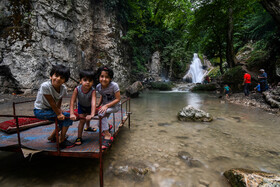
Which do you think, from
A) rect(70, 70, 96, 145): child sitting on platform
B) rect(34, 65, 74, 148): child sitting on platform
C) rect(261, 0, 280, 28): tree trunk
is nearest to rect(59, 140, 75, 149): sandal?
rect(34, 65, 74, 148): child sitting on platform

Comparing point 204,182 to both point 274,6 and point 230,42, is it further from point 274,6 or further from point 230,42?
point 230,42

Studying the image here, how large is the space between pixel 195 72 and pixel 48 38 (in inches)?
1064

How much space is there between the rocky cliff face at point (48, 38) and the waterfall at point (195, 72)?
61.6 ft

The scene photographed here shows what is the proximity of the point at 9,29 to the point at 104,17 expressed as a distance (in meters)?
9.11

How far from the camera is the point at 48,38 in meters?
12.0

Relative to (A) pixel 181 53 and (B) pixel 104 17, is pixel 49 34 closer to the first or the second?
(B) pixel 104 17

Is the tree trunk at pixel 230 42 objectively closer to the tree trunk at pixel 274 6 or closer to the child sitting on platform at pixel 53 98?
the tree trunk at pixel 274 6

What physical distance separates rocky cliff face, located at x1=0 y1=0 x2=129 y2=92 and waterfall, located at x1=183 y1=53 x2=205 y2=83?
1878cm

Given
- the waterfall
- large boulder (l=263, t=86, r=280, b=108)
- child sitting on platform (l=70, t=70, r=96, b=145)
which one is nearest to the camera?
child sitting on platform (l=70, t=70, r=96, b=145)

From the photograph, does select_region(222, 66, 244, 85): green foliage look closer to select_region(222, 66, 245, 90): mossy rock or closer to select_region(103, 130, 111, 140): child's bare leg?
select_region(222, 66, 245, 90): mossy rock

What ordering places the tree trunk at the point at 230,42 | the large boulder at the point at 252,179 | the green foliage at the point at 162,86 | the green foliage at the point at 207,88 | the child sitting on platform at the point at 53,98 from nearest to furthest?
1. the large boulder at the point at 252,179
2. the child sitting on platform at the point at 53,98
3. the tree trunk at the point at 230,42
4. the green foliage at the point at 207,88
5. the green foliage at the point at 162,86

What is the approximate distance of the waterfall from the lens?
28608 millimetres

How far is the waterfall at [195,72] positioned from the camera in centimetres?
2861

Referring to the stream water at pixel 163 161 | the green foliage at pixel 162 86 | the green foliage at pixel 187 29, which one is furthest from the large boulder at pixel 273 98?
the green foliage at pixel 162 86
